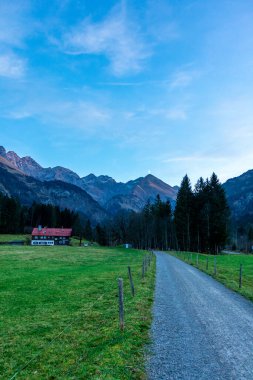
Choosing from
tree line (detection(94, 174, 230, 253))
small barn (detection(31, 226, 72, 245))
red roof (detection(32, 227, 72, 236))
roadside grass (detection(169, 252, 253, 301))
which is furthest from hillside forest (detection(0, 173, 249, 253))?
roadside grass (detection(169, 252, 253, 301))

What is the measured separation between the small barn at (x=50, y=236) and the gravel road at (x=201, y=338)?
142m

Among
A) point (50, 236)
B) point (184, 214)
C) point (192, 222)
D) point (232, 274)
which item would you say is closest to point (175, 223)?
point (184, 214)

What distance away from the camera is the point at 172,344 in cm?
1159

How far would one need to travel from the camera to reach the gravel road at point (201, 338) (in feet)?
30.5

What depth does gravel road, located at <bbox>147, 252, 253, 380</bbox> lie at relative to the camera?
9305 millimetres

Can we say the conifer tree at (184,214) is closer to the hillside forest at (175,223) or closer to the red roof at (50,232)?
the hillside forest at (175,223)

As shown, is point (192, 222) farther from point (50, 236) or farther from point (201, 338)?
point (201, 338)

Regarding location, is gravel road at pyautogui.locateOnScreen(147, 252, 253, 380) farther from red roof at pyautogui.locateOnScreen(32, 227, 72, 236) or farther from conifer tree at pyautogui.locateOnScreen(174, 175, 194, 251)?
red roof at pyautogui.locateOnScreen(32, 227, 72, 236)

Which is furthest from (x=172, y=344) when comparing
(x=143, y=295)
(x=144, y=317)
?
(x=143, y=295)

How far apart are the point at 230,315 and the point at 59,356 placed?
9558 mm

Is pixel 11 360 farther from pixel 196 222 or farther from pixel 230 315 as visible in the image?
pixel 196 222

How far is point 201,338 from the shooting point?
12.3m

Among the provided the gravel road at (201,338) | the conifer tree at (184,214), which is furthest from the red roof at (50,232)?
the gravel road at (201,338)

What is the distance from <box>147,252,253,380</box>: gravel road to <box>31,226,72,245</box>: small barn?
142485mm
